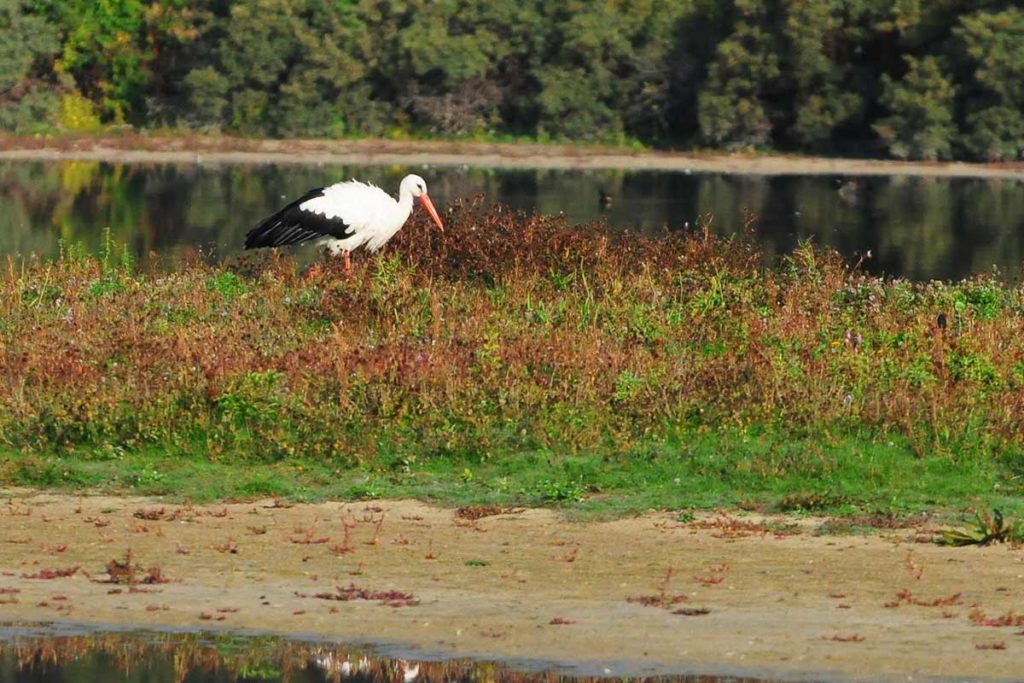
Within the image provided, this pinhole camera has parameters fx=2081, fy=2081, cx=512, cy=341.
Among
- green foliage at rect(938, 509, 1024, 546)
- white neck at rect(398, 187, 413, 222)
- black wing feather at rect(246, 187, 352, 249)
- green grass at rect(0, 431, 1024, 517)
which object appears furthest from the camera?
white neck at rect(398, 187, 413, 222)

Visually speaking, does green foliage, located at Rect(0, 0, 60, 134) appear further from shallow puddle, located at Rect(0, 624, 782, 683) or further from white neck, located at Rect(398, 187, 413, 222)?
shallow puddle, located at Rect(0, 624, 782, 683)

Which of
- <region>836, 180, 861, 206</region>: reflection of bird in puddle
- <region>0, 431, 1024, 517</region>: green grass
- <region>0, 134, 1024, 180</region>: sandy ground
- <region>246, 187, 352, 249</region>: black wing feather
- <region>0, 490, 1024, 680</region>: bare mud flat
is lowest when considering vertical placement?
<region>0, 134, 1024, 180</region>: sandy ground

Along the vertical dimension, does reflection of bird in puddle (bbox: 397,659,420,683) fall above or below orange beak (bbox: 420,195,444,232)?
above

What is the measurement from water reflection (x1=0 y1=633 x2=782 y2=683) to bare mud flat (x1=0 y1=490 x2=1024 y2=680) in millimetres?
143

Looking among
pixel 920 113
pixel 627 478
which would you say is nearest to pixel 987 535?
pixel 627 478

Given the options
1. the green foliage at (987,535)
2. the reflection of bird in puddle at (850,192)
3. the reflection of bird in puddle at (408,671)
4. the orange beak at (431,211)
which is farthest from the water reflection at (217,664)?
the reflection of bird in puddle at (850,192)

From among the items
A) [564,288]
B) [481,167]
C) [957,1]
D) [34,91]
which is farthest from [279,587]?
[34,91]

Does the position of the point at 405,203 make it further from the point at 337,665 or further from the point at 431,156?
the point at 431,156

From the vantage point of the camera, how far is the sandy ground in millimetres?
55875

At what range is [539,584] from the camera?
385 inches

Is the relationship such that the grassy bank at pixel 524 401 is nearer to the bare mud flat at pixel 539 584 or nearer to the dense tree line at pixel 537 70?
the bare mud flat at pixel 539 584

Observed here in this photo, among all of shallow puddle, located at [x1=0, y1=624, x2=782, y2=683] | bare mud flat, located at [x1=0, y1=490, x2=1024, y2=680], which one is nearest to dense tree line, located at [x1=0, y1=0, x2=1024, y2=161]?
bare mud flat, located at [x1=0, y1=490, x2=1024, y2=680]

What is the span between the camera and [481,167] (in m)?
56.3

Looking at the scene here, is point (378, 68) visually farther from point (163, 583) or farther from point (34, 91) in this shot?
point (163, 583)
